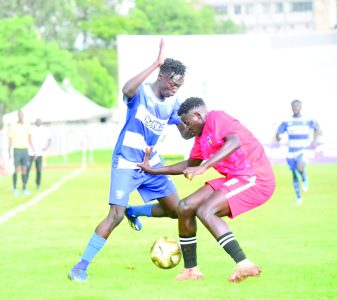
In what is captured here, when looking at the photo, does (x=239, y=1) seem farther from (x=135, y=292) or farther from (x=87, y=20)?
(x=135, y=292)

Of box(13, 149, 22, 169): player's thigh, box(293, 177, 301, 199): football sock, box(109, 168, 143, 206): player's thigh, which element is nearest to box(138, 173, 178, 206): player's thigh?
box(109, 168, 143, 206): player's thigh

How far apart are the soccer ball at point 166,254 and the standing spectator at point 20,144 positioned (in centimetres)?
1455

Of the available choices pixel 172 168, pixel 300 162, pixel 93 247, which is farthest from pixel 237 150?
pixel 300 162

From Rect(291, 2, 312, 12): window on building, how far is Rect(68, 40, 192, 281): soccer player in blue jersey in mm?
180118

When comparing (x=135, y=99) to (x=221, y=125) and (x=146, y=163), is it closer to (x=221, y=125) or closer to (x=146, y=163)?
(x=146, y=163)

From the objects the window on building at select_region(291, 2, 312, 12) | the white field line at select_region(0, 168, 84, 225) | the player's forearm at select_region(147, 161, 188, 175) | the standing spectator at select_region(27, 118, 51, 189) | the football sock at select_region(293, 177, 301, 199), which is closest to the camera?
the player's forearm at select_region(147, 161, 188, 175)

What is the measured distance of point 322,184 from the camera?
85.7ft

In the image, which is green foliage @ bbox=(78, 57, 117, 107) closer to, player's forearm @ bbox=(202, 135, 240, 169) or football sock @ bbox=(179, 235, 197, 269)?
football sock @ bbox=(179, 235, 197, 269)

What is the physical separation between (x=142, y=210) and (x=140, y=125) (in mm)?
1293

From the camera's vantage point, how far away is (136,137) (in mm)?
10172

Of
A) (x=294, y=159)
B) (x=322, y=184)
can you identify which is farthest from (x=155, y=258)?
(x=322, y=184)

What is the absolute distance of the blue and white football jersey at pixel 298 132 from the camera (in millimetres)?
20922

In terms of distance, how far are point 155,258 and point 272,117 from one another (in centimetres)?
2914

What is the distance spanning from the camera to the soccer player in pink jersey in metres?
9.32
